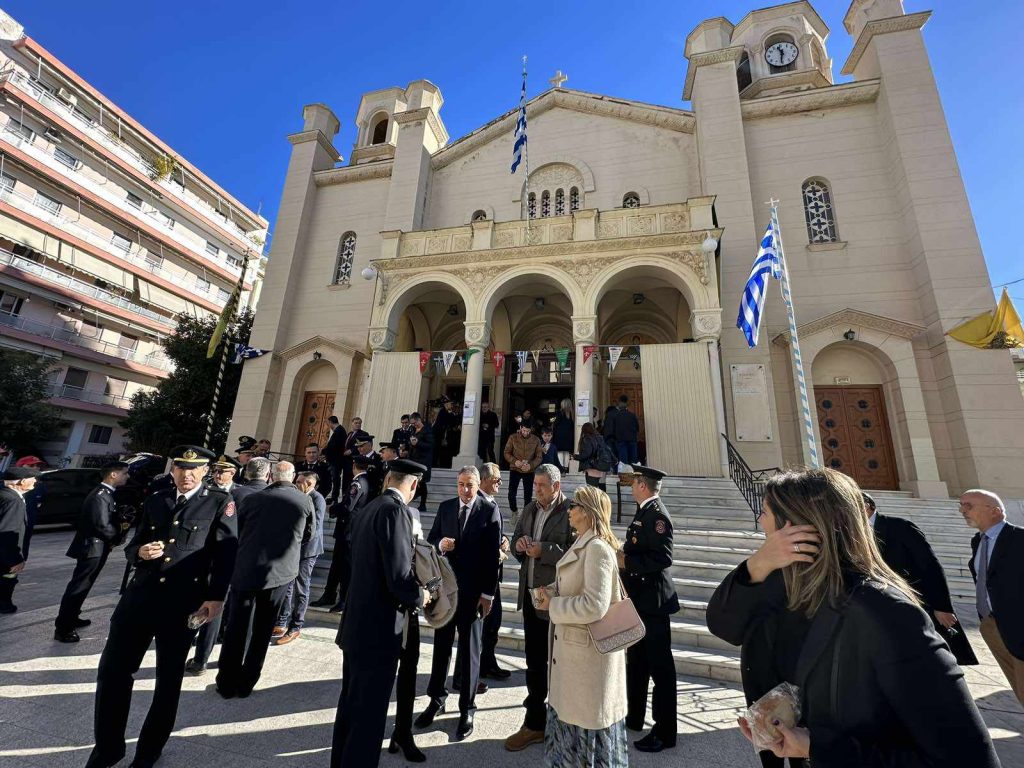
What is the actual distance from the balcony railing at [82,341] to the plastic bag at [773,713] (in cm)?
3096

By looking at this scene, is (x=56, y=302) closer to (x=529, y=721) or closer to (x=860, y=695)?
(x=529, y=721)

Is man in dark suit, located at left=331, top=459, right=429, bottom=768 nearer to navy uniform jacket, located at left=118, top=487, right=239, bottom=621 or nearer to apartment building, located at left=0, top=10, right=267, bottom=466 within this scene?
navy uniform jacket, located at left=118, top=487, right=239, bottom=621

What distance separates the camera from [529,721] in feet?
10.7

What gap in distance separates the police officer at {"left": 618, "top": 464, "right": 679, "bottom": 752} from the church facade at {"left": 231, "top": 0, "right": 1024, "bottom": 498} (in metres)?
7.68

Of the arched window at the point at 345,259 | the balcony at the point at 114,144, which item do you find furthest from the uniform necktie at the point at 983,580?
the balcony at the point at 114,144

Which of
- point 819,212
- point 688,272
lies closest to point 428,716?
point 688,272

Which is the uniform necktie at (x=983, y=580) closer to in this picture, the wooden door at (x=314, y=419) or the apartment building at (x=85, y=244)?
the wooden door at (x=314, y=419)

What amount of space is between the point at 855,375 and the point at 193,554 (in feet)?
50.7

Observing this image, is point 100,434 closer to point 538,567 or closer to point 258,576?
point 258,576

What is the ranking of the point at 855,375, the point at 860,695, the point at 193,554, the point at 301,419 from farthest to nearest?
the point at 301,419 → the point at 855,375 → the point at 193,554 → the point at 860,695

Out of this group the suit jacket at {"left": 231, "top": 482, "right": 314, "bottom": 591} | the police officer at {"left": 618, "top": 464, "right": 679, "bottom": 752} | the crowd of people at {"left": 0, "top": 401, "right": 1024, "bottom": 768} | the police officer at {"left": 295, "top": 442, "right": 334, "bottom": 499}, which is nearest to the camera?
the crowd of people at {"left": 0, "top": 401, "right": 1024, "bottom": 768}

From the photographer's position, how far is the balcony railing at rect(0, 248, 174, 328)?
20.5 m

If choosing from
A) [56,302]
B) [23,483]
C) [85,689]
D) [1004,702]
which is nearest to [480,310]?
[23,483]

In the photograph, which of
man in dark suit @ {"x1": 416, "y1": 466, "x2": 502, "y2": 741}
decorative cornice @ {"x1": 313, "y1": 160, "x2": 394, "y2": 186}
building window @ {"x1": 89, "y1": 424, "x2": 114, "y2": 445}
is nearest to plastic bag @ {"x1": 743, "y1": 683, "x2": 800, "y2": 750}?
man in dark suit @ {"x1": 416, "y1": 466, "x2": 502, "y2": 741}
